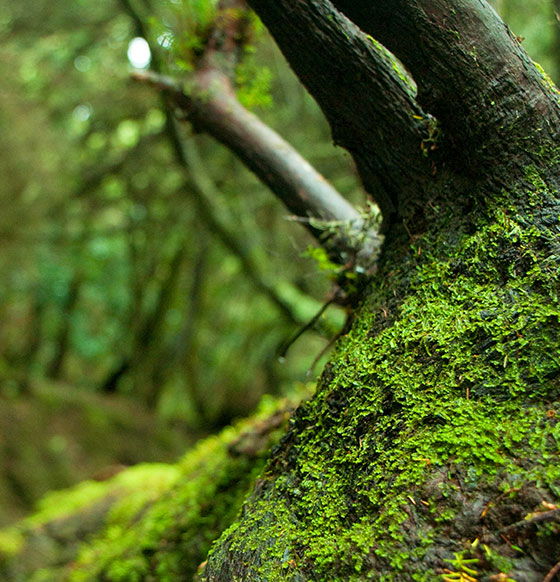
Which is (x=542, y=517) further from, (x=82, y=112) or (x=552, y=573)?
(x=82, y=112)

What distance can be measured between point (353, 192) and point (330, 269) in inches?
243

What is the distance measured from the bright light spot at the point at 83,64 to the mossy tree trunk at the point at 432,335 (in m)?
8.32

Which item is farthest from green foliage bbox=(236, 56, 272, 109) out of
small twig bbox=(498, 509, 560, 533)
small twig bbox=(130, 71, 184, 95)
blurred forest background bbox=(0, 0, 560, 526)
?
blurred forest background bbox=(0, 0, 560, 526)

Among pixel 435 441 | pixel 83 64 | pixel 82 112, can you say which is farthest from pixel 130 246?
pixel 435 441

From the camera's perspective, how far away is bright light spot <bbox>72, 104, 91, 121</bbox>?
8.39m

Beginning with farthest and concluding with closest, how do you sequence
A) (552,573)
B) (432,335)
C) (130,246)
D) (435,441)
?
1. (130,246)
2. (432,335)
3. (435,441)
4. (552,573)

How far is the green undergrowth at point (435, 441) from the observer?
1.12 meters

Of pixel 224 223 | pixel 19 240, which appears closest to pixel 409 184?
pixel 224 223

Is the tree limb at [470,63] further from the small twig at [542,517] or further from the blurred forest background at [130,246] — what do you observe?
the blurred forest background at [130,246]

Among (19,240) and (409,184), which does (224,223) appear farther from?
(409,184)

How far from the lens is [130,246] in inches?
381

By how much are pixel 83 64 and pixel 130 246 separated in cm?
338

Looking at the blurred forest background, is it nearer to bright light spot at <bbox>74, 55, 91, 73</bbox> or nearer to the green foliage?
bright light spot at <bbox>74, 55, 91, 73</bbox>

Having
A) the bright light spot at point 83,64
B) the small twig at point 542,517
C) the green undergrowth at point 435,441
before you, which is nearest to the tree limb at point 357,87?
the green undergrowth at point 435,441
